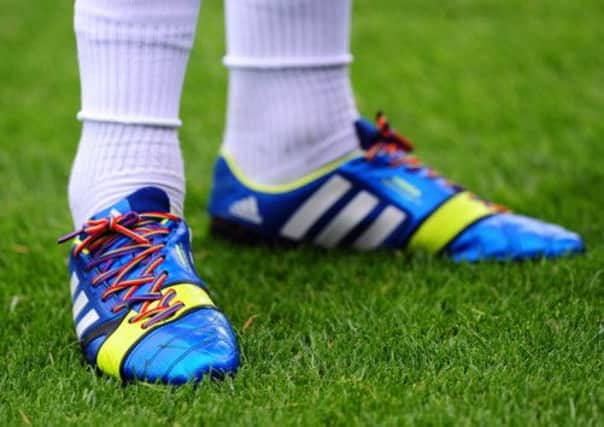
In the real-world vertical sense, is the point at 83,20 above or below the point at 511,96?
above

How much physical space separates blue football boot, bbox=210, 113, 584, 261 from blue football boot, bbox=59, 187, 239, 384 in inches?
16.0

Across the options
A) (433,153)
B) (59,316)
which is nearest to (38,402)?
(59,316)

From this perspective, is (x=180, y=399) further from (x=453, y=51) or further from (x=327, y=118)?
(x=453, y=51)

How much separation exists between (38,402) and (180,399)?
0.17 m

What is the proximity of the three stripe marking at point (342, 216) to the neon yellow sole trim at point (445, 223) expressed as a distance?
47 mm

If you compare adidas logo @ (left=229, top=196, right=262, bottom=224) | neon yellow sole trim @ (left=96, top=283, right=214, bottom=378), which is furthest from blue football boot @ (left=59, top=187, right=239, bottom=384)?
adidas logo @ (left=229, top=196, right=262, bottom=224)

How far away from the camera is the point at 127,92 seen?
4.57 feet

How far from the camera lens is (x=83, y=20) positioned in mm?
1385

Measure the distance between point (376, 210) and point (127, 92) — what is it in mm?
578

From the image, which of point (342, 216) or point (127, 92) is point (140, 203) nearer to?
point (127, 92)

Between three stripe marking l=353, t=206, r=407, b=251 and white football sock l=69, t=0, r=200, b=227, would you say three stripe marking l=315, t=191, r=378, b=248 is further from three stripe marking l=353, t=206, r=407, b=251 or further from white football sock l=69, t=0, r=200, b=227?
white football sock l=69, t=0, r=200, b=227

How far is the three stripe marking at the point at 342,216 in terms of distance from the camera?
1.78 metres

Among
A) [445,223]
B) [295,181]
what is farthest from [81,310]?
[445,223]

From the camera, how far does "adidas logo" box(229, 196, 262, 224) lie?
1.80 meters
